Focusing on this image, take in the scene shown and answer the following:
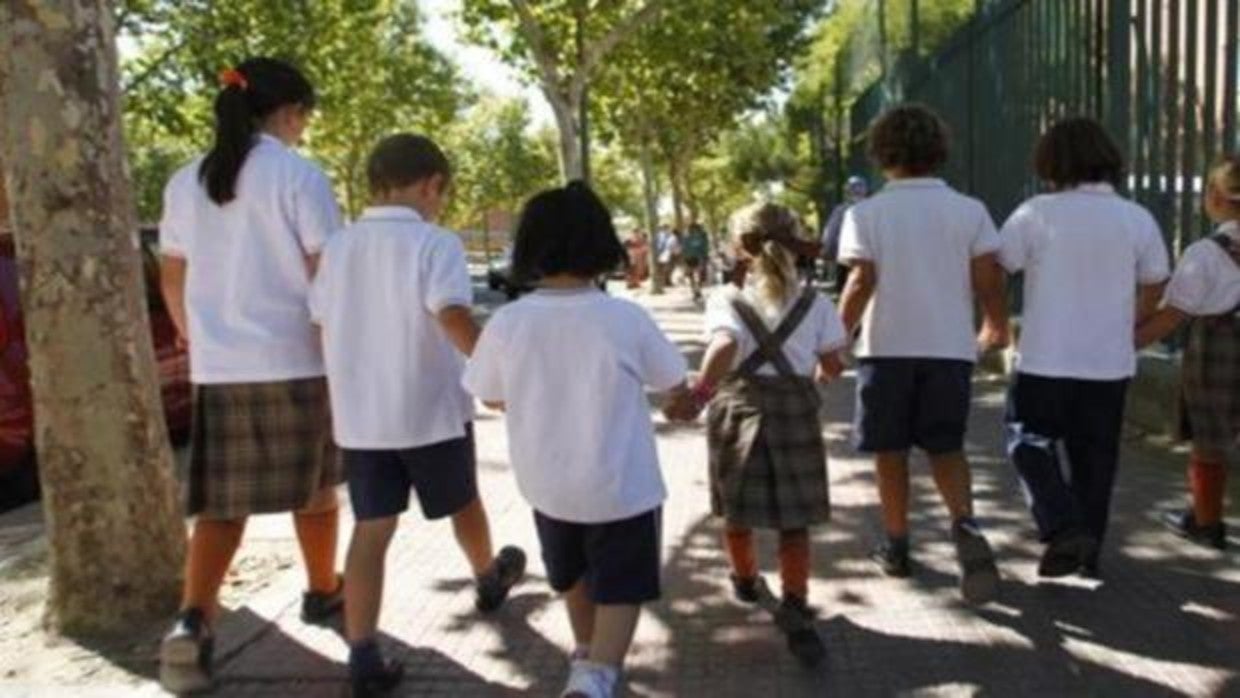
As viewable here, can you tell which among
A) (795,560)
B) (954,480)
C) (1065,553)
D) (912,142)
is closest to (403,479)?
(795,560)

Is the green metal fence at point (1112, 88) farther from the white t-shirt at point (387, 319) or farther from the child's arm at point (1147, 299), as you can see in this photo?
the white t-shirt at point (387, 319)

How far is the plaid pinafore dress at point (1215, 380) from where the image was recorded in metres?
5.43

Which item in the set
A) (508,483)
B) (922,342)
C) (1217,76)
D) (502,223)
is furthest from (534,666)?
(502,223)

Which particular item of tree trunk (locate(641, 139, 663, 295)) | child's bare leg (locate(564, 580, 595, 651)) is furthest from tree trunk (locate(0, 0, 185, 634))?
tree trunk (locate(641, 139, 663, 295))

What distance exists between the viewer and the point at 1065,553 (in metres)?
4.96

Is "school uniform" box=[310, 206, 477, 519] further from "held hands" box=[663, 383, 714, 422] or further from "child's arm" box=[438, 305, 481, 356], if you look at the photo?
"held hands" box=[663, 383, 714, 422]

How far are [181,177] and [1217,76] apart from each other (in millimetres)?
5734

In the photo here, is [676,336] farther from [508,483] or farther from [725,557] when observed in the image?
[725,557]

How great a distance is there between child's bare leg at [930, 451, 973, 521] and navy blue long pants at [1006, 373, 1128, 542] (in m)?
0.20

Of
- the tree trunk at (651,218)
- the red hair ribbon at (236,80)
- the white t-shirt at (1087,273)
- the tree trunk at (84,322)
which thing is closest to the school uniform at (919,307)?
the white t-shirt at (1087,273)

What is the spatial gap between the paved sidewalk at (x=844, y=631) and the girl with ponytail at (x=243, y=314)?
1.37ft

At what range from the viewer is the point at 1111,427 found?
16.7 feet

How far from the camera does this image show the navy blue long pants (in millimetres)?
4988

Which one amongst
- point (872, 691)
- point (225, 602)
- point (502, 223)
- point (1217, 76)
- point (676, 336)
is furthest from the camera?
point (502, 223)
